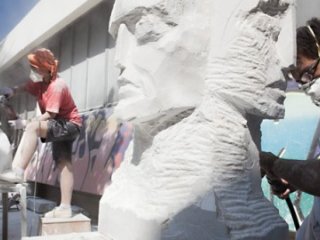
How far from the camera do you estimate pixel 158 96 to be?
5.21 ft

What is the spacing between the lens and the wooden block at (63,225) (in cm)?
304

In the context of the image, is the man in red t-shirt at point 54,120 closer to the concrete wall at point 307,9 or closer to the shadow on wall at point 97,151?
the shadow on wall at point 97,151

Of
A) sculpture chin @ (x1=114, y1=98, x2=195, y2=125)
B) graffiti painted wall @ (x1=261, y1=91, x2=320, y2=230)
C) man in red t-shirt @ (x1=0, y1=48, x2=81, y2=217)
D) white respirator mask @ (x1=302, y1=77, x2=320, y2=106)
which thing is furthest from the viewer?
graffiti painted wall @ (x1=261, y1=91, x2=320, y2=230)

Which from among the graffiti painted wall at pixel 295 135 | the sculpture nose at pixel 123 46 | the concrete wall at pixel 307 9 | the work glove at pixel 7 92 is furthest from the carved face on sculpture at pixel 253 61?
the work glove at pixel 7 92

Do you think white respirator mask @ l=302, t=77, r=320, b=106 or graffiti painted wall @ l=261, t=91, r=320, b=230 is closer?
white respirator mask @ l=302, t=77, r=320, b=106

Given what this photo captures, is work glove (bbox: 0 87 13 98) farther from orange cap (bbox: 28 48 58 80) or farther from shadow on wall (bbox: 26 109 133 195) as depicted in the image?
shadow on wall (bbox: 26 109 133 195)

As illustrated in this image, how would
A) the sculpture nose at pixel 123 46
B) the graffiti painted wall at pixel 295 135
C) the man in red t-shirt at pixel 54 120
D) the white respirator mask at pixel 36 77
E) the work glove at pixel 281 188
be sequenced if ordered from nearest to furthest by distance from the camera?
the sculpture nose at pixel 123 46
the work glove at pixel 281 188
the man in red t-shirt at pixel 54 120
the graffiti painted wall at pixel 295 135
the white respirator mask at pixel 36 77

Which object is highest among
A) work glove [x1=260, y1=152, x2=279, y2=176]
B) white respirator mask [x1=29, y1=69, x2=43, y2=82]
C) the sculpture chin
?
white respirator mask [x1=29, y1=69, x2=43, y2=82]

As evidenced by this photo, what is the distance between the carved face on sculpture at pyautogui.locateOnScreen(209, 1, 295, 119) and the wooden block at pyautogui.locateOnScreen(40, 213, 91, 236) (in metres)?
1.98

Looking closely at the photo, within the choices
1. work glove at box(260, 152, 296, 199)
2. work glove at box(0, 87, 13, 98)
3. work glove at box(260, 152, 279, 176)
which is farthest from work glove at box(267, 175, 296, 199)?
work glove at box(0, 87, 13, 98)

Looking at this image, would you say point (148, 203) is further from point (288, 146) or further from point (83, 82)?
point (83, 82)

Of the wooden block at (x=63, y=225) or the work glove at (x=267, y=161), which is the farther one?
the wooden block at (x=63, y=225)

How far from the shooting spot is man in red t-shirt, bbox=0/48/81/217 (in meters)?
3.04

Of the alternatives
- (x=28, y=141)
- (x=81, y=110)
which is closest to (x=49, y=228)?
(x=28, y=141)
